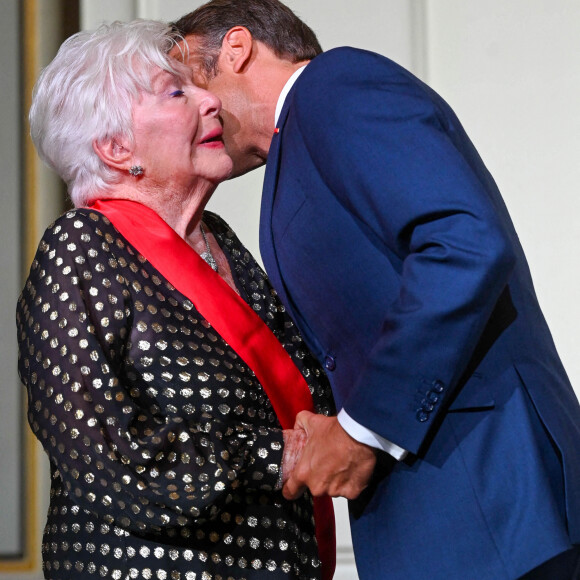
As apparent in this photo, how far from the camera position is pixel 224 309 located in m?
1.73

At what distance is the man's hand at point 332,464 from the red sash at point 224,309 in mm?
152

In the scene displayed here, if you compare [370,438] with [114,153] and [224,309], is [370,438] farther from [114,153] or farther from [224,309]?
[114,153]

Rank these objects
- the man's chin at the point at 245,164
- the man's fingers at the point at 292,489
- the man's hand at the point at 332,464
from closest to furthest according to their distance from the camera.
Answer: the man's hand at the point at 332,464, the man's fingers at the point at 292,489, the man's chin at the point at 245,164

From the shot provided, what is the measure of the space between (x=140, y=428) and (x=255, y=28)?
806 millimetres

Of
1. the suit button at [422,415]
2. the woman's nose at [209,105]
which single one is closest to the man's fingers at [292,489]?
the suit button at [422,415]

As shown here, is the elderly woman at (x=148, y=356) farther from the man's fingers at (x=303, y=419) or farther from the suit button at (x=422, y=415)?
the suit button at (x=422, y=415)

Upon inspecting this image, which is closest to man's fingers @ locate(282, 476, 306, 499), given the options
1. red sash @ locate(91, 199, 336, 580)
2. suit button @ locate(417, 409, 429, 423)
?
red sash @ locate(91, 199, 336, 580)

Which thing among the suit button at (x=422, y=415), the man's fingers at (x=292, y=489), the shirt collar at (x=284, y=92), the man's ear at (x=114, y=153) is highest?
the shirt collar at (x=284, y=92)

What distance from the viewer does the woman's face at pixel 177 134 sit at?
1808mm

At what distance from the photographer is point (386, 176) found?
1.36 meters

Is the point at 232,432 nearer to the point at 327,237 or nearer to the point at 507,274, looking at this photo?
the point at 327,237

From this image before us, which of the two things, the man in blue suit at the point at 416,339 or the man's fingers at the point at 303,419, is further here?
the man's fingers at the point at 303,419

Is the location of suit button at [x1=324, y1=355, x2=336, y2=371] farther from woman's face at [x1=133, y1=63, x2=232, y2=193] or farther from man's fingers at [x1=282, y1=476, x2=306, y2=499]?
woman's face at [x1=133, y1=63, x2=232, y2=193]

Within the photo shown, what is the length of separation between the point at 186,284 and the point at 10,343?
1.54m
